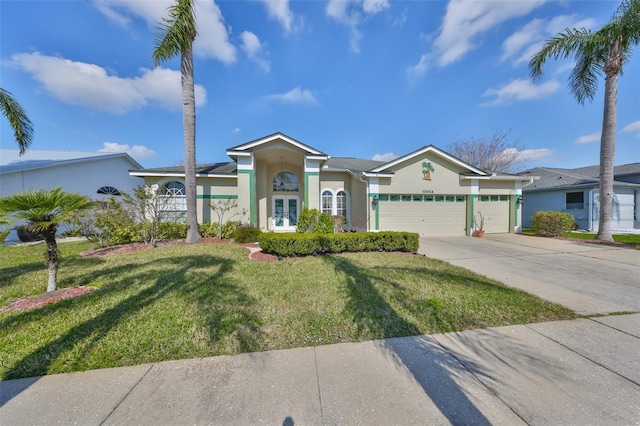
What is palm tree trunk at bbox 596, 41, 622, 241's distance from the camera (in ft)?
34.8

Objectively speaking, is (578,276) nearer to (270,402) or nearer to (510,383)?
(510,383)

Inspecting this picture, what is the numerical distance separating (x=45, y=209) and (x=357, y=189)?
12.2m

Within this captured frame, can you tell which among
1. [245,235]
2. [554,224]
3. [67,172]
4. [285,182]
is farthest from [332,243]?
[67,172]

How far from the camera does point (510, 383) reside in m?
2.39

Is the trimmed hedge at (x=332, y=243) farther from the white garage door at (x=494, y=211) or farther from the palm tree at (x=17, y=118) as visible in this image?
the palm tree at (x=17, y=118)

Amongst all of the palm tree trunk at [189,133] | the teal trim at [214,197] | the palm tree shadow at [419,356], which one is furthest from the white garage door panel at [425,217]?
the palm tree trunk at [189,133]

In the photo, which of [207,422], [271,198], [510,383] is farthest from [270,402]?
[271,198]

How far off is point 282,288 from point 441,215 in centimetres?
1179

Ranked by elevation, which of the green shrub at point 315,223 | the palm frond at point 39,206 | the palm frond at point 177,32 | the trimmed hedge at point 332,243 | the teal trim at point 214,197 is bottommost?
the trimmed hedge at point 332,243

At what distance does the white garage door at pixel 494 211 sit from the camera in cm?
1422

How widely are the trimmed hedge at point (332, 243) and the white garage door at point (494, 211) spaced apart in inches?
338

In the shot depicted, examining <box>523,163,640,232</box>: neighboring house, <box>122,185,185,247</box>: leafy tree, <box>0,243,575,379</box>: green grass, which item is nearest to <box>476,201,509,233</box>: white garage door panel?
<box>523,163,640,232</box>: neighboring house

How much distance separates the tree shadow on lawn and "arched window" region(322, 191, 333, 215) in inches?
344

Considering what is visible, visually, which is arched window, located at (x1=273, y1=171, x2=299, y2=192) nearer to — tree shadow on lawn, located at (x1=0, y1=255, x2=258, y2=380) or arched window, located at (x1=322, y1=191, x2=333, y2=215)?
arched window, located at (x1=322, y1=191, x2=333, y2=215)
